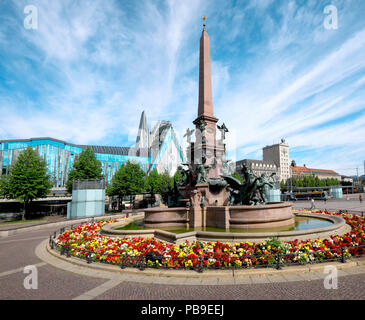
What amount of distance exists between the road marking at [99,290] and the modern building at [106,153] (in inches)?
1667

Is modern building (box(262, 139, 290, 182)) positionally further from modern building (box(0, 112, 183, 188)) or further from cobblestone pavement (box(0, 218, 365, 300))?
cobblestone pavement (box(0, 218, 365, 300))

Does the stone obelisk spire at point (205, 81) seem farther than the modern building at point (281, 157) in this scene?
No

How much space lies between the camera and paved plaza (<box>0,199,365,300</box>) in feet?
18.7

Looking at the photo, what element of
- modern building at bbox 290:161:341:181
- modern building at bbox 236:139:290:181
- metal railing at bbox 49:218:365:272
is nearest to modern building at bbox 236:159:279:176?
modern building at bbox 236:139:290:181

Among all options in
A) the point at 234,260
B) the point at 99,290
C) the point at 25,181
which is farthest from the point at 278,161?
the point at 99,290

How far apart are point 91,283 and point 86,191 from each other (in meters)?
23.8

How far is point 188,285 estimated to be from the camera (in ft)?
21.1

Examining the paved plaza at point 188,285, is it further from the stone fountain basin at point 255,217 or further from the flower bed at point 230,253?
the stone fountain basin at point 255,217

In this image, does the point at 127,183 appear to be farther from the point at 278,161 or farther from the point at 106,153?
the point at 278,161

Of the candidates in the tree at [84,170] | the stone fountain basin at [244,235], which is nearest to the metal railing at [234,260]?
the stone fountain basin at [244,235]

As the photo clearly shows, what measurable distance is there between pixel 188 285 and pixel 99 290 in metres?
2.78

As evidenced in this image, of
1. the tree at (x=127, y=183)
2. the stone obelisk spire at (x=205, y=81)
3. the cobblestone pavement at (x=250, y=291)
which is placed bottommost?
the cobblestone pavement at (x=250, y=291)

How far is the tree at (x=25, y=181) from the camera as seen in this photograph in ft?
93.1

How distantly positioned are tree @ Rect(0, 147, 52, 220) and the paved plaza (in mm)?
25515
